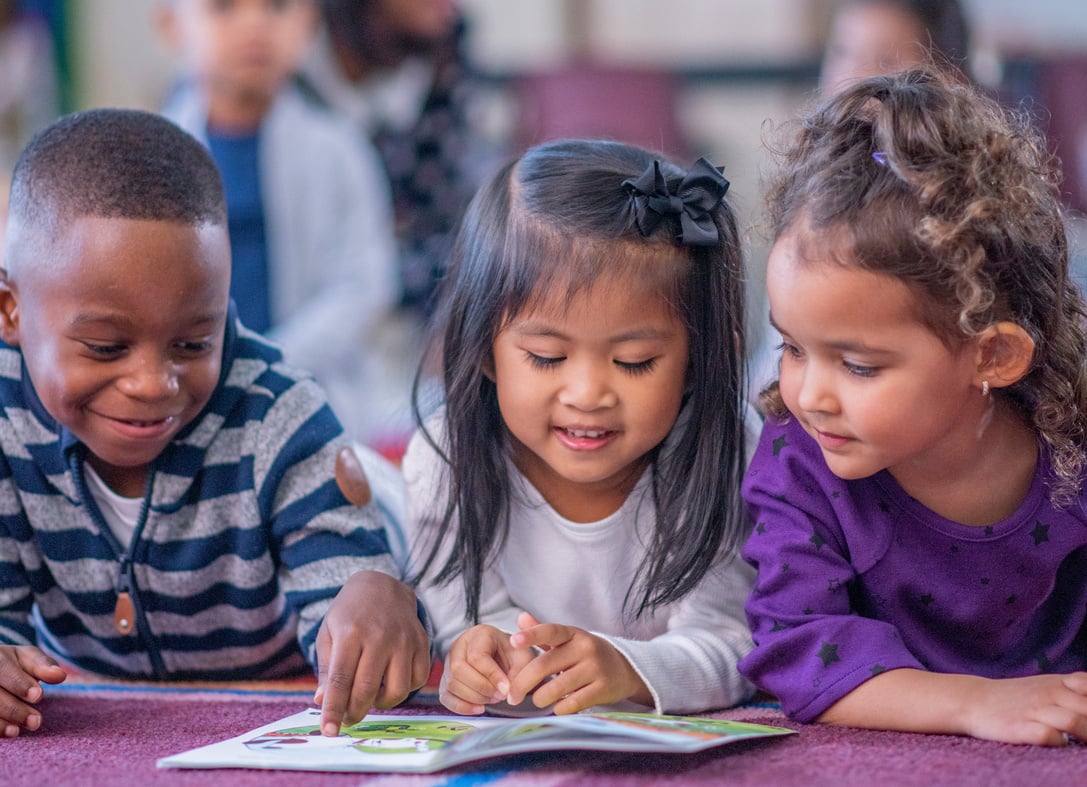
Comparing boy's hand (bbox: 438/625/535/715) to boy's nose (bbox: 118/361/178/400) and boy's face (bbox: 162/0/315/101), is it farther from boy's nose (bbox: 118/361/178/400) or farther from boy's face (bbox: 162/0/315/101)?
boy's face (bbox: 162/0/315/101)

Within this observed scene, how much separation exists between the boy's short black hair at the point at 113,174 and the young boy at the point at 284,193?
0.88 metres

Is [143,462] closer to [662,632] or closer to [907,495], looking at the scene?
[662,632]

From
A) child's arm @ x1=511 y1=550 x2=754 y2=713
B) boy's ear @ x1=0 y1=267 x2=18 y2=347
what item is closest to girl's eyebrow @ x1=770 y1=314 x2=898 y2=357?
child's arm @ x1=511 y1=550 x2=754 y2=713

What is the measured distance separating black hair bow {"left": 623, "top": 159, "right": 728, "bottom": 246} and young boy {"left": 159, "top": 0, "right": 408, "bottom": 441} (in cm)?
105

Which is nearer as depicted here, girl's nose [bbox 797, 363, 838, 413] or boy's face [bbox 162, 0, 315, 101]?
girl's nose [bbox 797, 363, 838, 413]

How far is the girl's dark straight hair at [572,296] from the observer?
109 centimetres

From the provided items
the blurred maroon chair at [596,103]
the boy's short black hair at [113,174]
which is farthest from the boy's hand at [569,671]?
the blurred maroon chair at [596,103]

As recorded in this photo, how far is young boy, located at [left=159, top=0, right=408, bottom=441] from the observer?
6.82 ft

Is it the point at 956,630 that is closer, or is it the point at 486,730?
the point at 486,730

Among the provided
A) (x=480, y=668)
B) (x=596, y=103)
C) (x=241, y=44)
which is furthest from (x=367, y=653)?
(x=596, y=103)

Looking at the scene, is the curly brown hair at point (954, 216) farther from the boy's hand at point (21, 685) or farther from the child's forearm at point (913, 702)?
the boy's hand at point (21, 685)

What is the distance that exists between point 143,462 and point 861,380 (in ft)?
2.01

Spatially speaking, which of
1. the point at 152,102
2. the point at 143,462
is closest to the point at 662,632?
the point at 143,462

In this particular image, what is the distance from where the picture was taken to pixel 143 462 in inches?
45.6
